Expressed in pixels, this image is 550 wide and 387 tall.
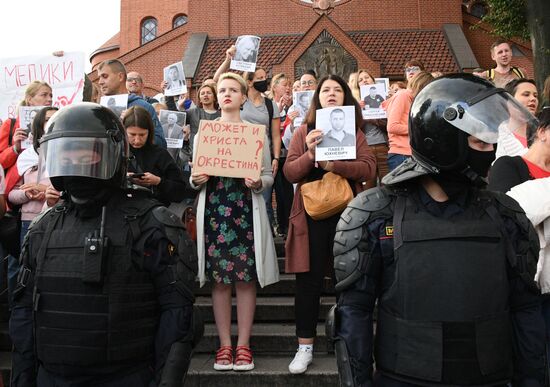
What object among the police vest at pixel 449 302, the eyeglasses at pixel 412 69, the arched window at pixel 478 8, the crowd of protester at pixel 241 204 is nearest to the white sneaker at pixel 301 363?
the crowd of protester at pixel 241 204

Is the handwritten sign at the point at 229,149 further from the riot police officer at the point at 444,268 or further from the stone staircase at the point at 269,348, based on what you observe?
the riot police officer at the point at 444,268

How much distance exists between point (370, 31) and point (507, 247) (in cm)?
2685

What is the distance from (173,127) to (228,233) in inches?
99.7

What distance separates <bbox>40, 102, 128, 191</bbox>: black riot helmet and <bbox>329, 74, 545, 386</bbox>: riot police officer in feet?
3.73

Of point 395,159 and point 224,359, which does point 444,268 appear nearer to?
point 224,359

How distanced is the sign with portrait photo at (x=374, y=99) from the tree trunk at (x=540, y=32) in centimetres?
834

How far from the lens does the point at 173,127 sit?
21.4ft

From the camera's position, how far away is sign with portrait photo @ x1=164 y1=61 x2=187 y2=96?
7387 mm

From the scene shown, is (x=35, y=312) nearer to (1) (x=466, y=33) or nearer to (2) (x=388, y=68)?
(2) (x=388, y=68)

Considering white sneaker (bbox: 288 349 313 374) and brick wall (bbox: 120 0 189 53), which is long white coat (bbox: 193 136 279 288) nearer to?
white sneaker (bbox: 288 349 313 374)

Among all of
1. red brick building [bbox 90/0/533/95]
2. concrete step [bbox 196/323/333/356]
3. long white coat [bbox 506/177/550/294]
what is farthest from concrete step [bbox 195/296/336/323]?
red brick building [bbox 90/0/533/95]

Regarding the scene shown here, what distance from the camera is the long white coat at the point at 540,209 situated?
3.01m

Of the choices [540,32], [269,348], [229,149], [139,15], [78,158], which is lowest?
[269,348]

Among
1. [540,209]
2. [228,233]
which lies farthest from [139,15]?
[540,209]
